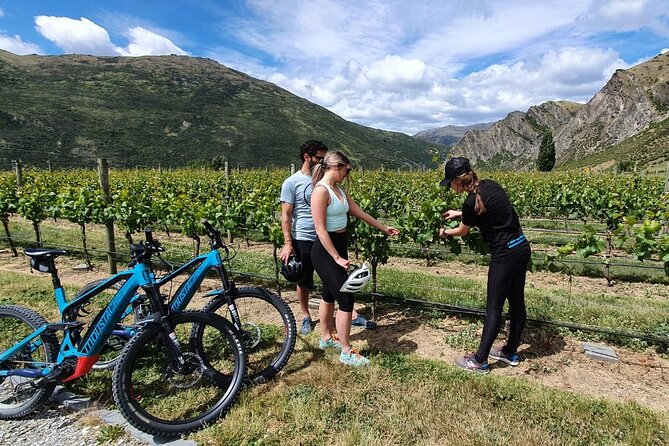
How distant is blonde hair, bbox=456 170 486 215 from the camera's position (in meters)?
3.42

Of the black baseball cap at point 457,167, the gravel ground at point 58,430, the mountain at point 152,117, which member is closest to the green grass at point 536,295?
the black baseball cap at point 457,167

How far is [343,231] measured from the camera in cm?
375

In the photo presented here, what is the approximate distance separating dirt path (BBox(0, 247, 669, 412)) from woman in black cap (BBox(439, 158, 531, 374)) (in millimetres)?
554

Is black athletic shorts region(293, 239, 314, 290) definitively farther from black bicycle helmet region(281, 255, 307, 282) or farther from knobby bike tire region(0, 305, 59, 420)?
knobby bike tire region(0, 305, 59, 420)

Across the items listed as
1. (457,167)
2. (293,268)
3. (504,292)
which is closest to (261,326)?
(293,268)

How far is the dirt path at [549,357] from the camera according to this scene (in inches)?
138

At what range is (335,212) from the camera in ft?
11.6

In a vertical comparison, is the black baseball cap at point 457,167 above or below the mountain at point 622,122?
below

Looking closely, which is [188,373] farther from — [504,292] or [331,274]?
[504,292]

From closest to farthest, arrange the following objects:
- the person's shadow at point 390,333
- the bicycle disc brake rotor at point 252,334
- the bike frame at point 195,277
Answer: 1. the bike frame at point 195,277
2. the bicycle disc brake rotor at point 252,334
3. the person's shadow at point 390,333

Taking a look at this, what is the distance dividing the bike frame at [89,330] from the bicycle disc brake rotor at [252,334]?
3.69 ft

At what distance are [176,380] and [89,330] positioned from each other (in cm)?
76

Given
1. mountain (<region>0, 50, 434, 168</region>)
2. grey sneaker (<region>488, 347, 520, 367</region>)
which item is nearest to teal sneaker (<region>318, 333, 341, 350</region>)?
grey sneaker (<region>488, 347, 520, 367</region>)

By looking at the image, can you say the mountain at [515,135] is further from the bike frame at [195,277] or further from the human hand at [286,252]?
the bike frame at [195,277]
